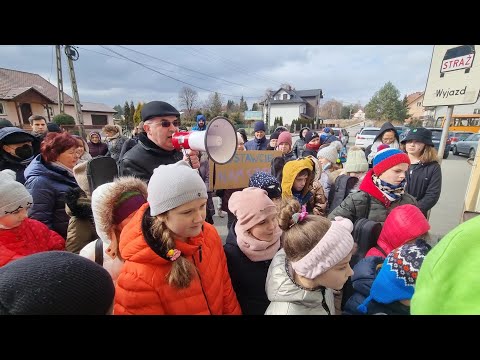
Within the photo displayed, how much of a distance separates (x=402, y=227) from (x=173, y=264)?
157 centimetres

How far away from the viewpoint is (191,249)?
4.14ft

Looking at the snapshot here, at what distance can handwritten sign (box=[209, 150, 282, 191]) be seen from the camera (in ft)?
10.9

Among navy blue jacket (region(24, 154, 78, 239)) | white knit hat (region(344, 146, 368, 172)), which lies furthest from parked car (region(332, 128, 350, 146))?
navy blue jacket (region(24, 154, 78, 239))

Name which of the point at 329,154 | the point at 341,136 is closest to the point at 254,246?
the point at 329,154

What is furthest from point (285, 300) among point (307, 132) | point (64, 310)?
point (307, 132)

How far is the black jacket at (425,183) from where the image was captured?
9.57 ft

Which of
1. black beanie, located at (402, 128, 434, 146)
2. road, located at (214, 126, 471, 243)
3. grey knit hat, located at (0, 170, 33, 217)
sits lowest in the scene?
road, located at (214, 126, 471, 243)

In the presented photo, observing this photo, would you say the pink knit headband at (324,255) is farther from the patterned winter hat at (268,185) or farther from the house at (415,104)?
the house at (415,104)

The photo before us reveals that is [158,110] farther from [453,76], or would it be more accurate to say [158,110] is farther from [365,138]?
[365,138]

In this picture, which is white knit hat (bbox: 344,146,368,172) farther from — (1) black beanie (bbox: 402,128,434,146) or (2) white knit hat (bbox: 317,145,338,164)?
(2) white knit hat (bbox: 317,145,338,164)

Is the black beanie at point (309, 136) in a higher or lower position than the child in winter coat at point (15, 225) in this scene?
higher

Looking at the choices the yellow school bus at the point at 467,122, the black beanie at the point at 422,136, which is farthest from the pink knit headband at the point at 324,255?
the yellow school bus at the point at 467,122

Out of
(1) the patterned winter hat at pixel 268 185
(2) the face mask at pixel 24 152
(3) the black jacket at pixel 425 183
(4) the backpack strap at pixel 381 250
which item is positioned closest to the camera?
(4) the backpack strap at pixel 381 250

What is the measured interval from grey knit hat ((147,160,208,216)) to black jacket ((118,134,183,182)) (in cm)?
68
